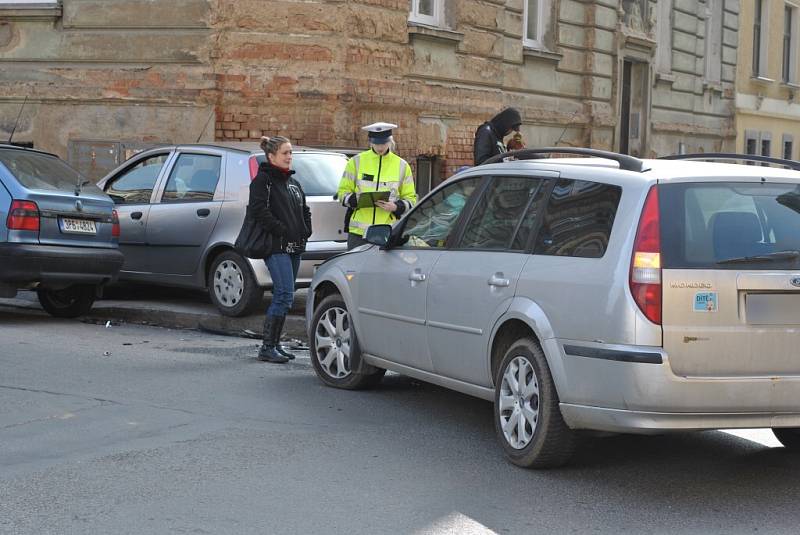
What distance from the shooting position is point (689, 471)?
6.74m

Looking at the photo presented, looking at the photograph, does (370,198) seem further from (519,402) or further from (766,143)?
(766,143)

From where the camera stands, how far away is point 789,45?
36.2 metres

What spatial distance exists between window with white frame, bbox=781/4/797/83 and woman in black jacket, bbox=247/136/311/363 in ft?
92.2

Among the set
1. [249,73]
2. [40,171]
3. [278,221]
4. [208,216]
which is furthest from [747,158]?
[249,73]

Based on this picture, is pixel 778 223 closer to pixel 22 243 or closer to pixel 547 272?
→ pixel 547 272

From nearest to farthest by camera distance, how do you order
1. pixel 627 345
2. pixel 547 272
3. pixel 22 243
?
pixel 627 345
pixel 547 272
pixel 22 243

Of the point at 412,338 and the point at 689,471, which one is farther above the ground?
the point at 412,338

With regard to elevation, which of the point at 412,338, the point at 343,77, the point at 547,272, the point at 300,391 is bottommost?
the point at 300,391

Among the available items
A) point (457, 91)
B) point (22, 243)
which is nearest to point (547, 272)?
point (22, 243)

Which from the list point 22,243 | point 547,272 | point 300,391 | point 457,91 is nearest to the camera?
point 547,272

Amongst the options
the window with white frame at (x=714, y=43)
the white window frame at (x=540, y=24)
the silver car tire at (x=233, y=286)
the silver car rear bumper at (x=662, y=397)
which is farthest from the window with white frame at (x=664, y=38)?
the silver car rear bumper at (x=662, y=397)

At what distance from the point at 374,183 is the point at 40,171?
3242mm

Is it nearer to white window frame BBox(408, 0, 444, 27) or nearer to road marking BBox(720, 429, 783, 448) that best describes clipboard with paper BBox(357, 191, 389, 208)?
road marking BBox(720, 429, 783, 448)

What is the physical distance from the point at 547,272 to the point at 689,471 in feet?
4.17
